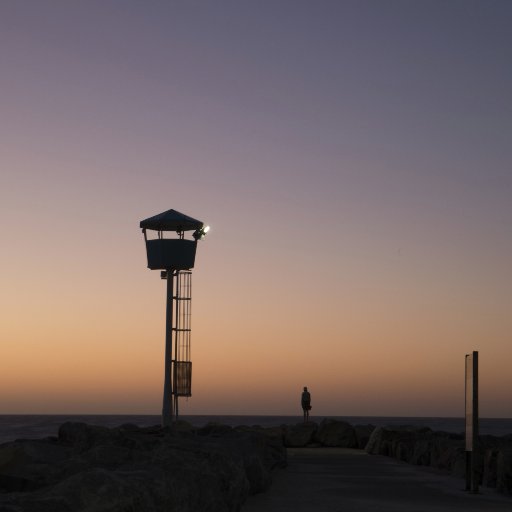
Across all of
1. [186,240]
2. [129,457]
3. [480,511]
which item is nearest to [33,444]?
[129,457]

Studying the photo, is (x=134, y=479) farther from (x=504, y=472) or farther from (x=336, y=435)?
(x=336, y=435)

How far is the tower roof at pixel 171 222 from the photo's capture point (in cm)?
3006

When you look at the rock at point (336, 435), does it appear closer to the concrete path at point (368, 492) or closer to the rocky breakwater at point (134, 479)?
the concrete path at point (368, 492)

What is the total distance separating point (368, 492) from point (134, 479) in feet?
26.5

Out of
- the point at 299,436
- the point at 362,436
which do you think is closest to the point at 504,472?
the point at 362,436

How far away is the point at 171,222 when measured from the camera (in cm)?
3006

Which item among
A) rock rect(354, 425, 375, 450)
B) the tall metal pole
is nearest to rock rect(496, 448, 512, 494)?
the tall metal pole

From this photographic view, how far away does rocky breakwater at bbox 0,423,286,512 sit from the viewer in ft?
22.1

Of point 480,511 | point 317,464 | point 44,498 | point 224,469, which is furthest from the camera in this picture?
point 317,464

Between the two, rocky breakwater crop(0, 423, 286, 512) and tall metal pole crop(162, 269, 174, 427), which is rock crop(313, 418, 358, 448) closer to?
tall metal pole crop(162, 269, 174, 427)

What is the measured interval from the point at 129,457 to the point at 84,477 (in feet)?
18.7

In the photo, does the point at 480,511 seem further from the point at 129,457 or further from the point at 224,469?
the point at 129,457

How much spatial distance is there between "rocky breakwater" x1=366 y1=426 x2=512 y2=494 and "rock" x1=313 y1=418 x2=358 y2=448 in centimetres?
263

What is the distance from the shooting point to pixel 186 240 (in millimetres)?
30047
